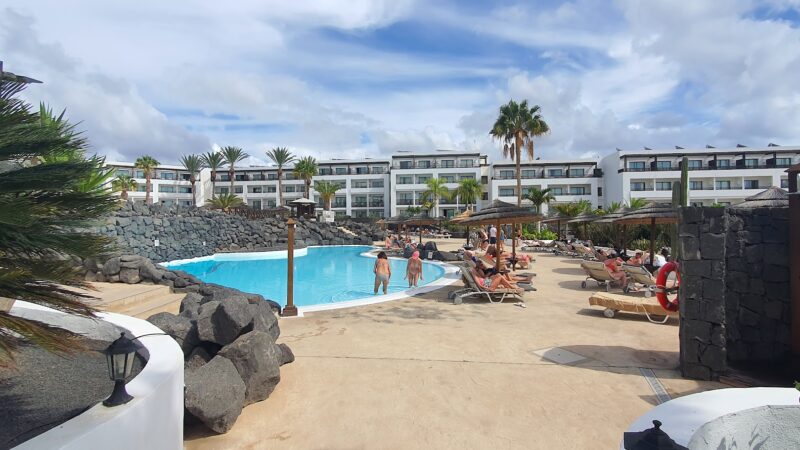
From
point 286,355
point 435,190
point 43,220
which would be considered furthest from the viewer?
point 435,190

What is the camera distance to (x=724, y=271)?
15.7 ft

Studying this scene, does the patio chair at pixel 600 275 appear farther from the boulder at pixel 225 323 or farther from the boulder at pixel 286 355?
the boulder at pixel 225 323

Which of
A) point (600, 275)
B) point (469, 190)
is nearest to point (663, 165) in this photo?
point (469, 190)

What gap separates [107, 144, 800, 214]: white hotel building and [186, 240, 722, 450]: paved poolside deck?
4755 cm

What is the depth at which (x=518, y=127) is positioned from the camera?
109ft

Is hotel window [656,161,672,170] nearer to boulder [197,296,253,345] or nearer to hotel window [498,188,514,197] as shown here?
hotel window [498,188,514,197]

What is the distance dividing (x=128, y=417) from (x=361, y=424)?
6.52ft

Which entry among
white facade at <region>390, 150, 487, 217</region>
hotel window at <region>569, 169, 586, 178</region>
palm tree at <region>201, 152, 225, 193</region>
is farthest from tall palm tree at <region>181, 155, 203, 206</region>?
hotel window at <region>569, 169, 586, 178</region>

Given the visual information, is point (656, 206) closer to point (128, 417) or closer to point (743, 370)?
point (743, 370)

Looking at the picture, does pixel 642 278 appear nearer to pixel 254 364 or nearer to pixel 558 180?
pixel 254 364

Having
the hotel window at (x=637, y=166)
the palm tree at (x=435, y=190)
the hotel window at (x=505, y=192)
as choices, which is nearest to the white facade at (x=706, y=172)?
the hotel window at (x=637, y=166)

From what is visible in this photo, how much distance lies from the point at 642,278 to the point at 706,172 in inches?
1942

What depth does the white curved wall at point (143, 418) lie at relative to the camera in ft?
7.27

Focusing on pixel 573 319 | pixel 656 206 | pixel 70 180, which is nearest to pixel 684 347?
pixel 573 319
